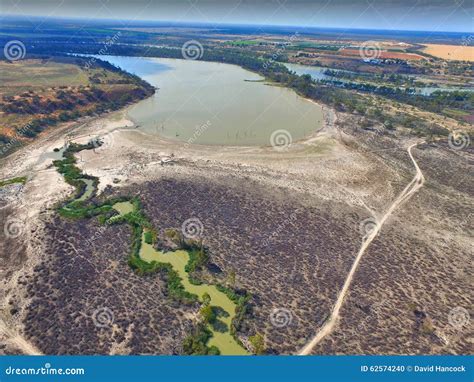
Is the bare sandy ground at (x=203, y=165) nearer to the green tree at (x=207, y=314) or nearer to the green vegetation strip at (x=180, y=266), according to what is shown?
the green vegetation strip at (x=180, y=266)

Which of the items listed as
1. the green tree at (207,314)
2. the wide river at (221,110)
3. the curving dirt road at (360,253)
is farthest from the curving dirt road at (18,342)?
the wide river at (221,110)

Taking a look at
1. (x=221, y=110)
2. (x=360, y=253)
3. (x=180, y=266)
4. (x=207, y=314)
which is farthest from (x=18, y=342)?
(x=221, y=110)

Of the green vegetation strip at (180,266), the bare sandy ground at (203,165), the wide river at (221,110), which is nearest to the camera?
the green vegetation strip at (180,266)

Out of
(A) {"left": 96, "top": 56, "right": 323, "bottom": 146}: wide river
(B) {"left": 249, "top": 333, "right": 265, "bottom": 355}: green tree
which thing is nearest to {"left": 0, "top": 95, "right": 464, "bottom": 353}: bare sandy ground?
(A) {"left": 96, "top": 56, "right": 323, "bottom": 146}: wide river

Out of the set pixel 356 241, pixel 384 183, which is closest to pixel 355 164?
pixel 384 183

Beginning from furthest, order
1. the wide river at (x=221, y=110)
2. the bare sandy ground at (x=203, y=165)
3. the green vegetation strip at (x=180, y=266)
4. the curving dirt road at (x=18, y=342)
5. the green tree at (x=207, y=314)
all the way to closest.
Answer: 1. the wide river at (x=221, y=110)
2. the bare sandy ground at (x=203, y=165)
3. the green tree at (x=207, y=314)
4. the green vegetation strip at (x=180, y=266)
5. the curving dirt road at (x=18, y=342)

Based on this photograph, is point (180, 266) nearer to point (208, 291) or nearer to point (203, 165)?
point (208, 291)

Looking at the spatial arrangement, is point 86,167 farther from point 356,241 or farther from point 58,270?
point 356,241
